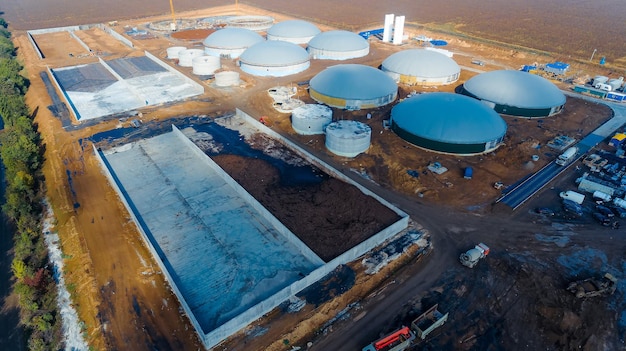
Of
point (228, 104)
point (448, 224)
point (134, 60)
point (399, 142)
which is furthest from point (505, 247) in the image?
point (134, 60)

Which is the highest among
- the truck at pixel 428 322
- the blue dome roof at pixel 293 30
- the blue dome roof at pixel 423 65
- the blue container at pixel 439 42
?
the blue dome roof at pixel 293 30

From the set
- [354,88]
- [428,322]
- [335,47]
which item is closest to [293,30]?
[335,47]

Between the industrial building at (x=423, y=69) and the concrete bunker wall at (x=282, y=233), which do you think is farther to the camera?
the industrial building at (x=423, y=69)


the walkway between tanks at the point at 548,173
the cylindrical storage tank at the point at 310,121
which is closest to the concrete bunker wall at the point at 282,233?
the cylindrical storage tank at the point at 310,121

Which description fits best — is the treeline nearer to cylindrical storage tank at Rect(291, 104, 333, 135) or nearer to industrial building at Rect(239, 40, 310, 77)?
cylindrical storage tank at Rect(291, 104, 333, 135)

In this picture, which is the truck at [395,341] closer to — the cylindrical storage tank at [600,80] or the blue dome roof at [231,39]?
the cylindrical storage tank at [600,80]

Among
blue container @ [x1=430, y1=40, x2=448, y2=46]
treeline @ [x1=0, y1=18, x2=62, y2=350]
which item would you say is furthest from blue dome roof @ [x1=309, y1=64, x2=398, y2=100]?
blue container @ [x1=430, y1=40, x2=448, y2=46]

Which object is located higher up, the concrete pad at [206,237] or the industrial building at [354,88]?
the industrial building at [354,88]
